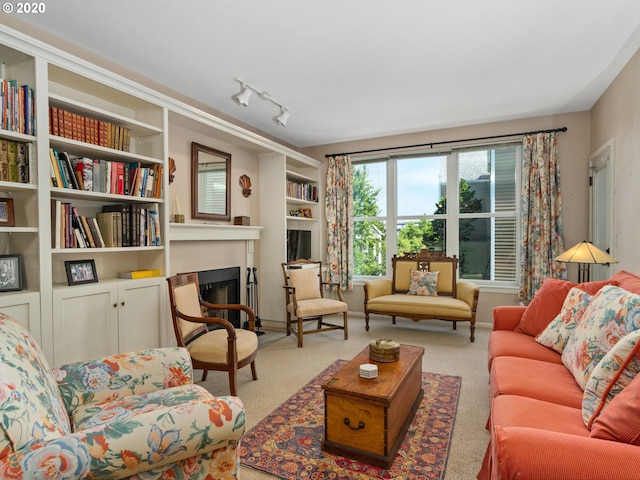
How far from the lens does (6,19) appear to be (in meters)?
2.34

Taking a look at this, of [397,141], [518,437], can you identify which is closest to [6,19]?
[518,437]

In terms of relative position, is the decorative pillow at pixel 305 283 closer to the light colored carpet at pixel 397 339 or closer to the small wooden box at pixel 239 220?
the light colored carpet at pixel 397 339

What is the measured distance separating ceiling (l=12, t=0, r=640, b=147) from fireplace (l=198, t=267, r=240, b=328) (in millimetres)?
1893

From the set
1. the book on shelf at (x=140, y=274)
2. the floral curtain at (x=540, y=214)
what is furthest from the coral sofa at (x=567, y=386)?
the book on shelf at (x=140, y=274)

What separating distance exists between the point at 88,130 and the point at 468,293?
4184mm

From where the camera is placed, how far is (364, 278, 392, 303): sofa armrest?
471 centimetres

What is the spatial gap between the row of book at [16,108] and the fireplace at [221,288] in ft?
6.95

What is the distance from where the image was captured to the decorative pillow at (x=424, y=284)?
4.69m

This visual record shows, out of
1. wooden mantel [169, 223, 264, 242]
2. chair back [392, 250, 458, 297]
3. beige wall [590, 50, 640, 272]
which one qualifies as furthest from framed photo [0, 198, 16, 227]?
beige wall [590, 50, 640, 272]

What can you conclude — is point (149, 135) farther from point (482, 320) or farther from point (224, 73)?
point (482, 320)

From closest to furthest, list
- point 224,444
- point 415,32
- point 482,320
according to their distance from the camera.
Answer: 1. point 224,444
2. point 415,32
3. point 482,320

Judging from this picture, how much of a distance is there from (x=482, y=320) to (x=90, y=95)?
499 cm

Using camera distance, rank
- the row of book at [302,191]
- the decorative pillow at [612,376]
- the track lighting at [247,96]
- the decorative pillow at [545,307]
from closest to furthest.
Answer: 1. the decorative pillow at [612,376]
2. the decorative pillow at [545,307]
3. the track lighting at [247,96]
4. the row of book at [302,191]

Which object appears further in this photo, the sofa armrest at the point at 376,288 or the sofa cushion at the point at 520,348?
the sofa armrest at the point at 376,288
